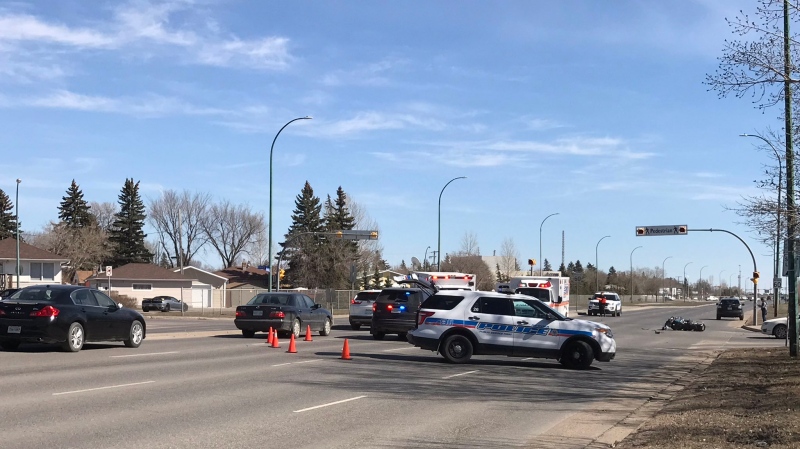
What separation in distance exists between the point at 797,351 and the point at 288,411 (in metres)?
15.2

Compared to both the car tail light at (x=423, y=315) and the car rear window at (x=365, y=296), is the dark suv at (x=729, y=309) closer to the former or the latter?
the car rear window at (x=365, y=296)

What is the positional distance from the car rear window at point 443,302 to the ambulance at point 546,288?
18.9 m

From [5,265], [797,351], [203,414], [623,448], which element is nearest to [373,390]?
[203,414]

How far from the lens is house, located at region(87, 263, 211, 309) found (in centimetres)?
7762

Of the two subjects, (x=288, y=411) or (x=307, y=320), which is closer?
(x=288, y=411)

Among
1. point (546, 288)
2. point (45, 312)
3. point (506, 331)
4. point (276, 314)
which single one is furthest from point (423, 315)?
point (546, 288)

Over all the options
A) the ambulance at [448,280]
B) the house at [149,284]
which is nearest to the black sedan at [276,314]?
the ambulance at [448,280]

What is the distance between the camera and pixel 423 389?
1467 centimetres

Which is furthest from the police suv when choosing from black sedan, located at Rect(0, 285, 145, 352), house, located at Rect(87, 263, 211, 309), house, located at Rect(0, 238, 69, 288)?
house, located at Rect(87, 263, 211, 309)

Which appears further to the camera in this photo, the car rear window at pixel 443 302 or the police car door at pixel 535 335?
the car rear window at pixel 443 302

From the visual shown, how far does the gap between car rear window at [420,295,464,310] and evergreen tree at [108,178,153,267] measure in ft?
265

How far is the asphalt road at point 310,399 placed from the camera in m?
9.69

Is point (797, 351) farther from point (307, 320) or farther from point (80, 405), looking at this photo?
point (80, 405)

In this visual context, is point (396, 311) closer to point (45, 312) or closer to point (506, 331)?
point (506, 331)
